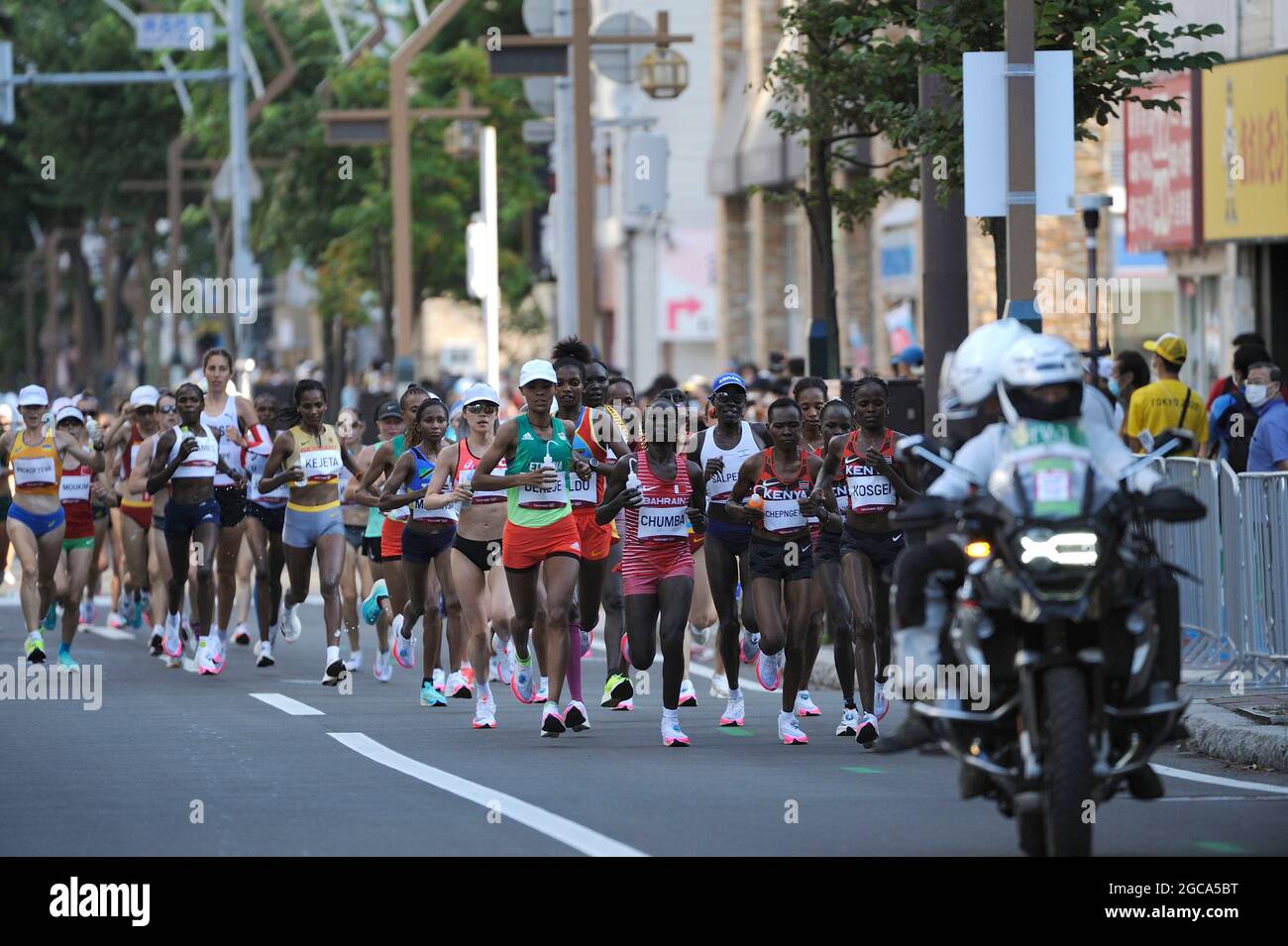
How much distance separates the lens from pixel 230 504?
20.0m

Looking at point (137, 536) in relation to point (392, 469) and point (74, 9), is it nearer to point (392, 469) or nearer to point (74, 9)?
point (392, 469)

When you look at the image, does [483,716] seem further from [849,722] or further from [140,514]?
[140,514]

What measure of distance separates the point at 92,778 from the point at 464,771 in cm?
168

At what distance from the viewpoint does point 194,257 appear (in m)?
69.9

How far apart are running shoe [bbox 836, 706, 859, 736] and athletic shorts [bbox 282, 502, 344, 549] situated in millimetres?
5256

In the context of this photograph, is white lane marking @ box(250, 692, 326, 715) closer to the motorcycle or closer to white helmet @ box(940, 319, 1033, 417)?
white helmet @ box(940, 319, 1033, 417)

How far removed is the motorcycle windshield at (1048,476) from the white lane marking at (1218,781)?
329cm

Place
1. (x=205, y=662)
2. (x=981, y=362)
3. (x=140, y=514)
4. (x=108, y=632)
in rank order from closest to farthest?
(x=981, y=362), (x=205, y=662), (x=140, y=514), (x=108, y=632)

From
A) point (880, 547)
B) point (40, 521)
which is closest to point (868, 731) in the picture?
point (880, 547)

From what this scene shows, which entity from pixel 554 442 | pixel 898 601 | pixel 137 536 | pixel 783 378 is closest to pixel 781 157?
pixel 783 378

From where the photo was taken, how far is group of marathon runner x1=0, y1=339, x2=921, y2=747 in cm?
1466

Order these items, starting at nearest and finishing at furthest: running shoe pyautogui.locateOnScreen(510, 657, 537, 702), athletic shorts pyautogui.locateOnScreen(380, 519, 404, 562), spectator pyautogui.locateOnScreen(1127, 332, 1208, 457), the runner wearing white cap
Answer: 1. running shoe pyautogui.locateOnScreen(510, 657, 537, 702)
2. athletic shorts pyautogui.locateOnScreen(380, 519, 404, 562)
3. spectator pyautogui.locateOnScreen(1127, 332, 1208, 457)
4. the runner wearing white cap

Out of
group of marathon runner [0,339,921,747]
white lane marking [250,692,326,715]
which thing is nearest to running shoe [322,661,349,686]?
group of marathon runner [0,339,921,747]

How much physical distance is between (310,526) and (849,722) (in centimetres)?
546
